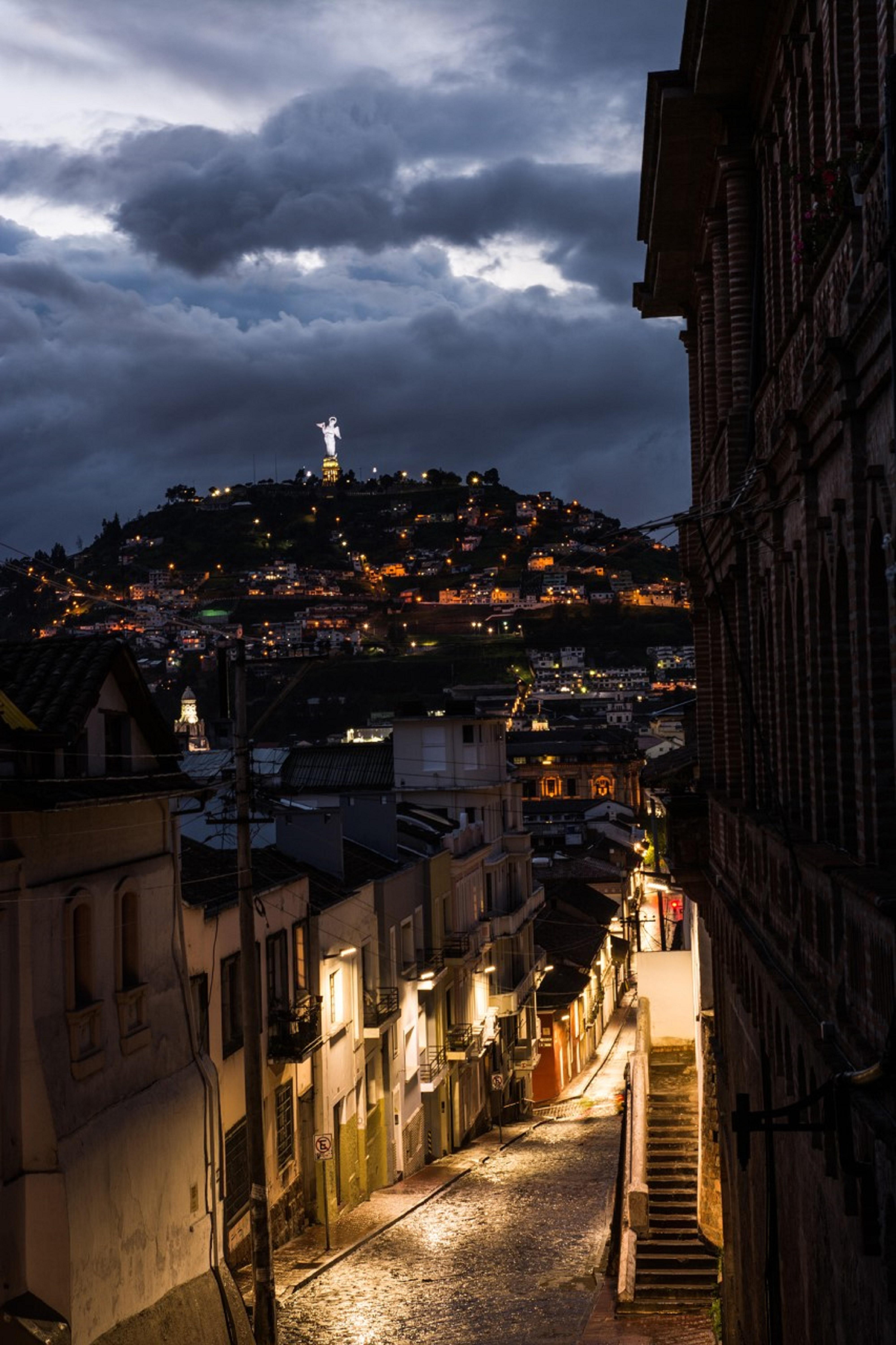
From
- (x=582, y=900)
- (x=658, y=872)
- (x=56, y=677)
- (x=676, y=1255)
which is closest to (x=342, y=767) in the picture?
(x=658, y=872)

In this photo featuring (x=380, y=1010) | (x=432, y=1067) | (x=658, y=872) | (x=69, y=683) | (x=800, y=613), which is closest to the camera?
(x=800, y=613)

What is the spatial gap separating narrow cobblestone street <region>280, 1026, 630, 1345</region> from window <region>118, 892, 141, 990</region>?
7596mm

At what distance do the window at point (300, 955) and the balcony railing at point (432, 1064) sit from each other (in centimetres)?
1310

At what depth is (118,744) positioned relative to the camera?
21297mm

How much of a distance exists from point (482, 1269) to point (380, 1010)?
991 centimetres

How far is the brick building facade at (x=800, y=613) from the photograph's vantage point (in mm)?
8961

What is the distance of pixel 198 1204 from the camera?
2255cm

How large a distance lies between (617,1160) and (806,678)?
33.5 meters

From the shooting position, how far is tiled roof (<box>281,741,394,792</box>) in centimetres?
5594

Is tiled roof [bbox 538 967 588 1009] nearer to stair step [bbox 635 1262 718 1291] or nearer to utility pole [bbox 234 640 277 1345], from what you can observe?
stair step [bbox 635 1262 718 1291]

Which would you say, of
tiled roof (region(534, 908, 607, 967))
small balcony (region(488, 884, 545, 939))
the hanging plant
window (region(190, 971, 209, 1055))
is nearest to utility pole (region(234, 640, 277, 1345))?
window (region(190, 971, 209, 1055))

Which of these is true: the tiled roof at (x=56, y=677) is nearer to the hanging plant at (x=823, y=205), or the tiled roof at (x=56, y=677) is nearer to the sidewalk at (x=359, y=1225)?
the sidewalk at (x=359, y=1225)

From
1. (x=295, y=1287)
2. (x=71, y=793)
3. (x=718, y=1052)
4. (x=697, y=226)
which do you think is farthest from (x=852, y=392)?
(x=295, y=1287)

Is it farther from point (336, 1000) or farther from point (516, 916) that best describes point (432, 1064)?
point (516, 916)
